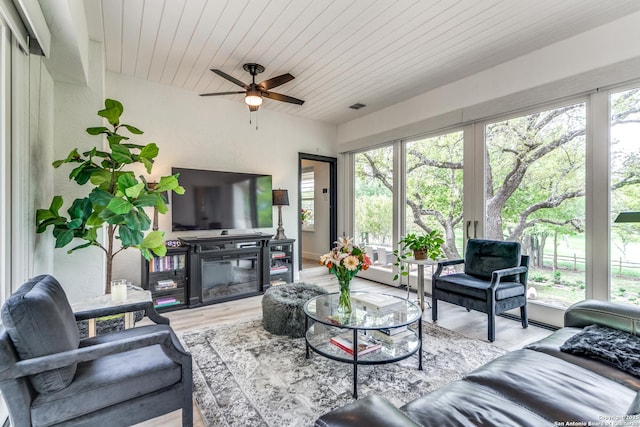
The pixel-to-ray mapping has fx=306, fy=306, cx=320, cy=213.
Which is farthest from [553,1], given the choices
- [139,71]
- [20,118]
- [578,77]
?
[139,71]

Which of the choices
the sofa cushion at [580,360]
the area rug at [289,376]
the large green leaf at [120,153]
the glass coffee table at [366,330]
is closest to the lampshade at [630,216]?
the sofa cushion at [580,360]

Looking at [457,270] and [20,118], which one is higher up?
[20,118]

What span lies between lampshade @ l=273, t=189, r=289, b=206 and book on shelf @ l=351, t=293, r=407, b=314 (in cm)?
246

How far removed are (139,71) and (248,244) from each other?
97.4 inches

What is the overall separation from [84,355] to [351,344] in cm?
153

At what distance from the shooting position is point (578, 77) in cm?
281

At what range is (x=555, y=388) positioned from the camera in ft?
4.20

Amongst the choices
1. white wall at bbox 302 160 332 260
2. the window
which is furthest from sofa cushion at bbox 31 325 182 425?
the window

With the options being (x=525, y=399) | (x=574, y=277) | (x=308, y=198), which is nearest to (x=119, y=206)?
(x=525, y=399)

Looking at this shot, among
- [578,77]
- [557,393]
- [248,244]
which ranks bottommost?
[557,393]

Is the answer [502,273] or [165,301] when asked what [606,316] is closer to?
[502,273]

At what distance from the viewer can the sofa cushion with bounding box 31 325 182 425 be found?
1259mm

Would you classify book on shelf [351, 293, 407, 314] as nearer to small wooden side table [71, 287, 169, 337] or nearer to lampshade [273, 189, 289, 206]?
small wooden side table [71, 287, 169, 337]

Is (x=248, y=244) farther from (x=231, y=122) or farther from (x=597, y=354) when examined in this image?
(x=597, y=354)
